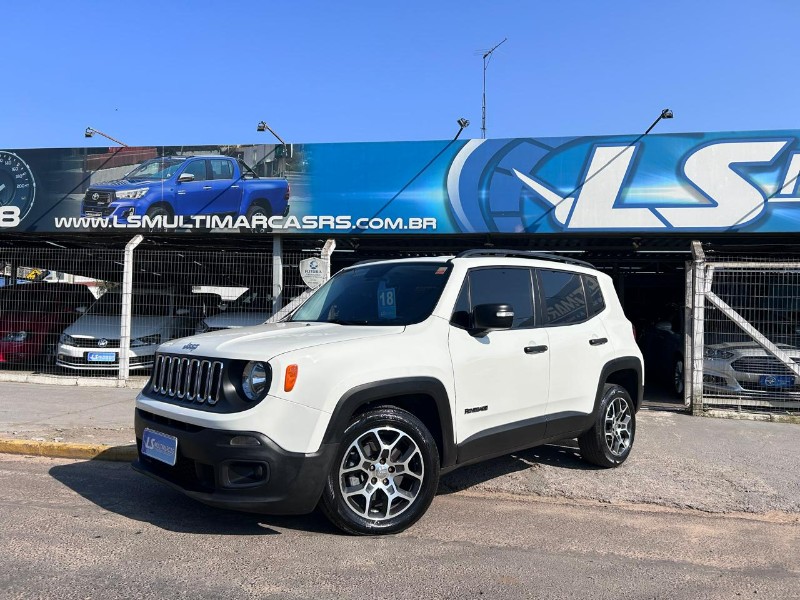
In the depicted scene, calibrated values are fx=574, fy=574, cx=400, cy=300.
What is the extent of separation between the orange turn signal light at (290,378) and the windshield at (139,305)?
864 cm

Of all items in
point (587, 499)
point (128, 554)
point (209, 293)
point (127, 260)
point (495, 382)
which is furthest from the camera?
point (209, 293)

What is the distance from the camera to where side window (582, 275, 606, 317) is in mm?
5344

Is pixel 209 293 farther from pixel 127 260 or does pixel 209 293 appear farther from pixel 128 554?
pixel 128 554

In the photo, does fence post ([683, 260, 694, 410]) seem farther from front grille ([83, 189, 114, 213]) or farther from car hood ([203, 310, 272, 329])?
front grille ([83, 189, 114, 213])

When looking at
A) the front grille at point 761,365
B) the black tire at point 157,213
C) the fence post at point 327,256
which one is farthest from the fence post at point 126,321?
the front grille at point 761,365

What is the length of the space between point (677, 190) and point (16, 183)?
12.3 m

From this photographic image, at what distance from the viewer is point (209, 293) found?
37.4 ft

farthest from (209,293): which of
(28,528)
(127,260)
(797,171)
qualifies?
(797,171)

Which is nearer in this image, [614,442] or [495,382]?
[495,382]

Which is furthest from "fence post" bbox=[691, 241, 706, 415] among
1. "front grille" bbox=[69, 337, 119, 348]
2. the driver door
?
"front grille" bbox=[69, 337, 119, 348]

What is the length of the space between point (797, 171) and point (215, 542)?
33.7ft

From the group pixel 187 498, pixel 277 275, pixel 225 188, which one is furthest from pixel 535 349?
pixel 225 188

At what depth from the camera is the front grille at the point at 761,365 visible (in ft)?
28.0

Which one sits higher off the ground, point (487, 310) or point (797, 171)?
point (797, 171)
